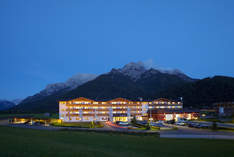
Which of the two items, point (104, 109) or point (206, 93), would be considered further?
point (206, 93)

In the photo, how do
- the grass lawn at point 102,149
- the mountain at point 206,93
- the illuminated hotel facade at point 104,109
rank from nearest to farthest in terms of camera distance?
the grass lawn at point 102,149 < the illuminated hotel facade at point 104,109 < the mountain at point 206,93

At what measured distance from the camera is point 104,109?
116 metres

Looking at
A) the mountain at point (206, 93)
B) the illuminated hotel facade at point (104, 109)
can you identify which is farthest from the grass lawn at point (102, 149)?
the mountain at point (206, 93)

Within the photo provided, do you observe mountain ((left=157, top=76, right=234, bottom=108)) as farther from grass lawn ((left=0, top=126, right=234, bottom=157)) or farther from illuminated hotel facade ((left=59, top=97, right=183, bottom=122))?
grass lawn ((left=0, top=126, right=234, bottom=157))

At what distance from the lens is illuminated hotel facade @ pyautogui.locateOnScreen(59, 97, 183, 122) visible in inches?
4304

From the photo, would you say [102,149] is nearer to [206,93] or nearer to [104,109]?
[104,109]

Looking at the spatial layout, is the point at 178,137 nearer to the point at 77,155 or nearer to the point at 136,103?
the point at 77,155

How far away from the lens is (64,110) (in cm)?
10875

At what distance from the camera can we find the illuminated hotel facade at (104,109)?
10931cm

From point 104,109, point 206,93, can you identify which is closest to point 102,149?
point 104,109

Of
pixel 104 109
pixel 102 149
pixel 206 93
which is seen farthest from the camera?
pixel 206 93

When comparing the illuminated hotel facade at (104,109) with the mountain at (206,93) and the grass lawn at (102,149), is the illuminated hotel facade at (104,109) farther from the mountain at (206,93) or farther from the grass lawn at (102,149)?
the grass lawn at (102,149)

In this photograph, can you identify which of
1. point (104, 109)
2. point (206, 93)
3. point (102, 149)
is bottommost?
point (104, 109)

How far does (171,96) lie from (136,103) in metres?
83.2
